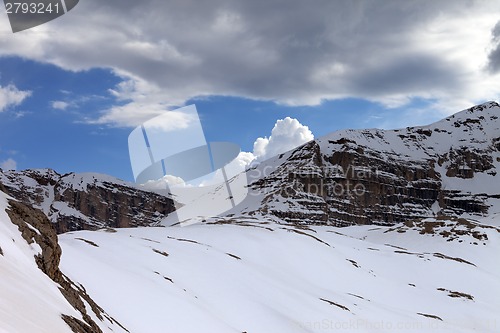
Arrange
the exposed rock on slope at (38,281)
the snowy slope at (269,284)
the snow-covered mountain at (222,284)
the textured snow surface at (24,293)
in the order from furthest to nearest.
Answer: the snowy slope at (269,284) < the snow-covered mountain at (222,284) < the exposed rock on slope at (38,281) < the textured snow surface at (24,293)

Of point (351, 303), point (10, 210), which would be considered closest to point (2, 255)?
point (10, 210)

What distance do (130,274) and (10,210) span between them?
1033cm

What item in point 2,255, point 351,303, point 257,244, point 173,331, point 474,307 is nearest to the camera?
point 2,255

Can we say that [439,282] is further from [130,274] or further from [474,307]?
[130,274]

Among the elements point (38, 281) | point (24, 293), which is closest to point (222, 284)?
point (38, 281)

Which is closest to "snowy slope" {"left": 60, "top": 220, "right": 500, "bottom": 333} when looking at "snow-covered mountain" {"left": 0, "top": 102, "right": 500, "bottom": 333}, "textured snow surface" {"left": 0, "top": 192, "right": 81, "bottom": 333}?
"snow-covered mountain" {"left": 0, "top": 102, "right": 500, "bottom": 333}

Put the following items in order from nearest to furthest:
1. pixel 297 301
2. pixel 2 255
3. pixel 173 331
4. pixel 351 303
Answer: pixel 2 255 → pixel 173 331 → pixel 297 301 → pixel 351 303

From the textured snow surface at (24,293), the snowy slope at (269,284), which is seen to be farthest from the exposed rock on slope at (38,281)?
the snowy slope at (269,284)

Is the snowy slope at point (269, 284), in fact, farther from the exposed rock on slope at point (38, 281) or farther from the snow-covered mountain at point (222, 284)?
the exposed rock on slope at point (38, 281)

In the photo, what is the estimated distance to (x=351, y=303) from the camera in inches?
1644

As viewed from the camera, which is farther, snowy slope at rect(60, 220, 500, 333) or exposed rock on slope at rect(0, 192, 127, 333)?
snowy slope at rect(60, 220, 500, 333)

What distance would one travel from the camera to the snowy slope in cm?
2172

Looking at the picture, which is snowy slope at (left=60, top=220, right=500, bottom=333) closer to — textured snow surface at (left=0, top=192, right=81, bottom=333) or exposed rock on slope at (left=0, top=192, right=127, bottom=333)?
exposed rock on slope at (left=0, top=192, right=127, bottom=333)

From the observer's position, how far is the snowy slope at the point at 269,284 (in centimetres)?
2172
